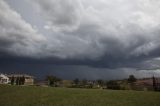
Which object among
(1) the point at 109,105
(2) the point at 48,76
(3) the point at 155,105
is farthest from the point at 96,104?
(2) the point at 48,76

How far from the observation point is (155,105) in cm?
2266

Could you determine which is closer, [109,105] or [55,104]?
[109,105]

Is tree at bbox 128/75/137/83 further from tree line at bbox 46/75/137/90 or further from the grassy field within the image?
the grassy field

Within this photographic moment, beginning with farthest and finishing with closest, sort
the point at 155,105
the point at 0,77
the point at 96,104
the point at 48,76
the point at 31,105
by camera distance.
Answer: the point at 0,77 < the point at 48,76 < the point at 31,105 < the point at 96,104 < the point at 155,105

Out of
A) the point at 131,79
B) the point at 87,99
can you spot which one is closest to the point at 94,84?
the point at 131,79

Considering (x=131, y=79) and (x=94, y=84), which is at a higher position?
(x=131, y=79)

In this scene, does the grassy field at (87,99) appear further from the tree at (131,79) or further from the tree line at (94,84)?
the tree at (131,79)

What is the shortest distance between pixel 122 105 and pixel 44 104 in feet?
29.1

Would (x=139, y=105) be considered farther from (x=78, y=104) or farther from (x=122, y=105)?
(x=78, y=104)

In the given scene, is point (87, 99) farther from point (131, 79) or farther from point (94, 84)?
point (131, 79)

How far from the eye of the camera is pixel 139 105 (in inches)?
906

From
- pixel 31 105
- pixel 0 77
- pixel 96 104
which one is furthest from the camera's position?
pixel 0 77

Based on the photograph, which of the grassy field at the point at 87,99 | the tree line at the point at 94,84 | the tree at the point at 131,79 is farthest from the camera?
the tree at the point at 131,79

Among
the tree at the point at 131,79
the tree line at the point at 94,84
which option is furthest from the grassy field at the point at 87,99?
the tree at the point at 131,79
